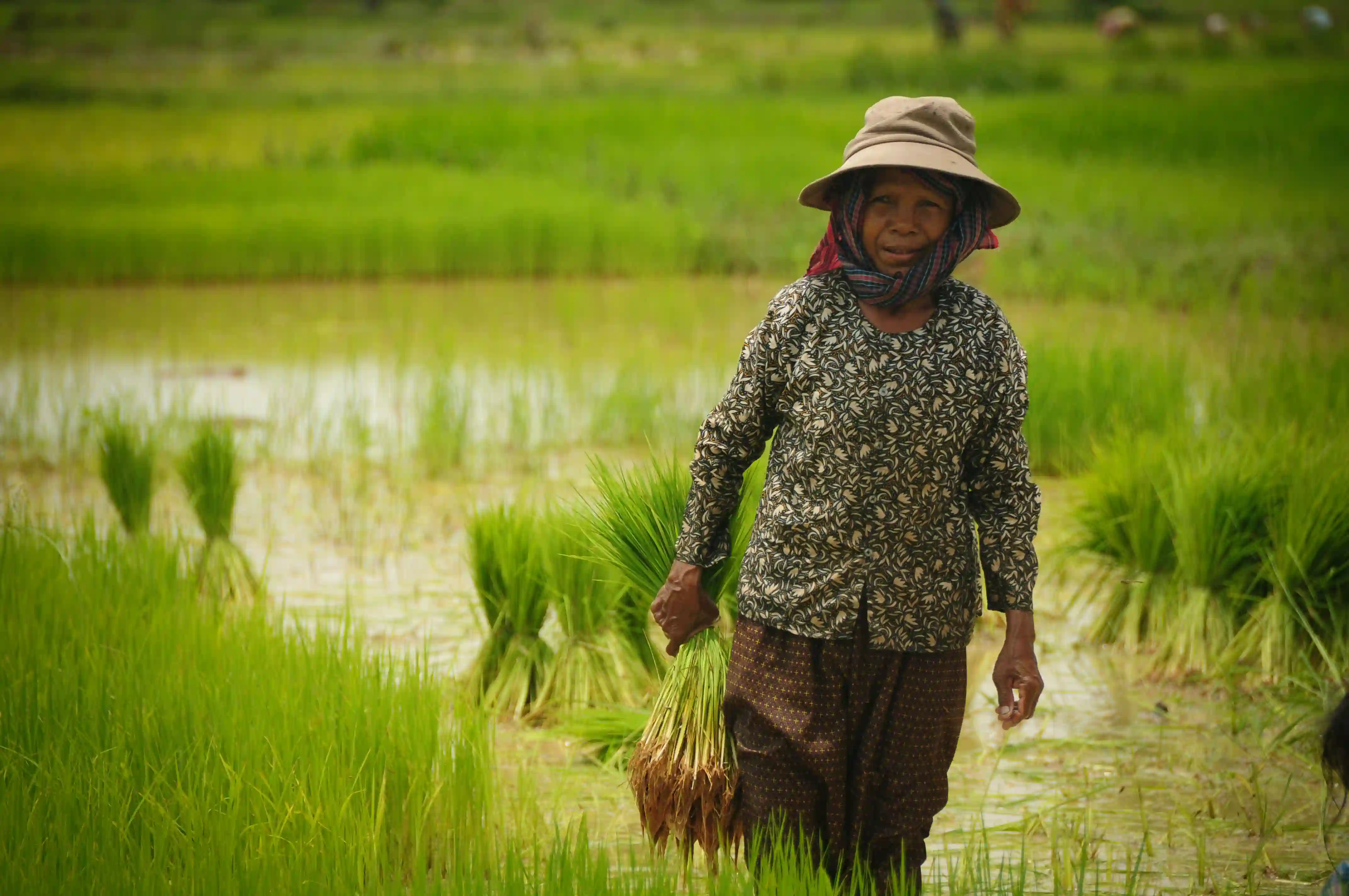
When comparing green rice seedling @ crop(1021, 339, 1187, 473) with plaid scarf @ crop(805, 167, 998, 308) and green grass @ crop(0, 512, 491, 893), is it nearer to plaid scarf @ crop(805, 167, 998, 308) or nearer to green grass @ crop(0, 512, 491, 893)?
green grass @ crop(0, 512, 491, 893)

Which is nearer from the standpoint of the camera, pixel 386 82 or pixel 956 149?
pixel 956 149

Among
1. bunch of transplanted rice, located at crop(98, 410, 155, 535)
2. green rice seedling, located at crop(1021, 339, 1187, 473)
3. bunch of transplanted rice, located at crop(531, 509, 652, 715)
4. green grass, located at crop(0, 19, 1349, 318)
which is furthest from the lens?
green grass, located at crop(0, 19, 1349, 318)

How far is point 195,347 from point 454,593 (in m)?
4.27

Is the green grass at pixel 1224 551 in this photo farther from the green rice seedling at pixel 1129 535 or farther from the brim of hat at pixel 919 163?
the brim of hat at pixel 919 163

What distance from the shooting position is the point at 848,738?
204 centimetres

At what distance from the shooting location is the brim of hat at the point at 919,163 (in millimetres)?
1911

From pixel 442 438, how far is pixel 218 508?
5.04ft

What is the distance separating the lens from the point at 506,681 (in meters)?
3.28

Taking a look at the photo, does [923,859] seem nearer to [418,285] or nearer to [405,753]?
[405,753]

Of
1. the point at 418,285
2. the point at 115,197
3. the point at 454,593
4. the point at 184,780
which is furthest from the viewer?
the point at 115,197

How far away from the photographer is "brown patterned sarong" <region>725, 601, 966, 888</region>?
2012 mm

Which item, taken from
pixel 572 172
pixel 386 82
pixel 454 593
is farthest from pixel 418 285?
pixel 386 82

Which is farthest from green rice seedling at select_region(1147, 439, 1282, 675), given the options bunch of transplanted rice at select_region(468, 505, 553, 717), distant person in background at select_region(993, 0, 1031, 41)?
distant person in background at select_region(993, 0, 1031, 41)

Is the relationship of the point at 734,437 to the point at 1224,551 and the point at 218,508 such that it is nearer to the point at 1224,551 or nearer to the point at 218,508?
the point at 1224,551
